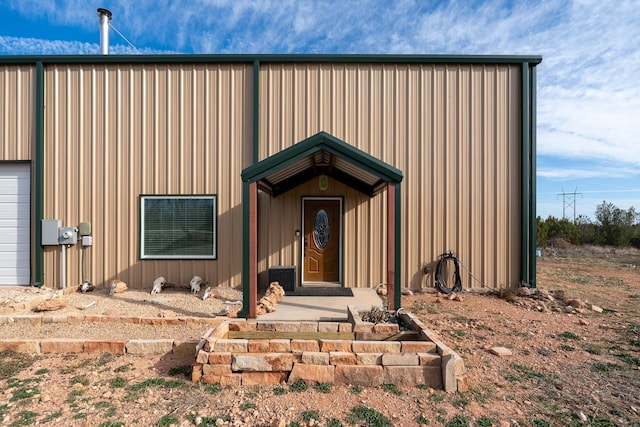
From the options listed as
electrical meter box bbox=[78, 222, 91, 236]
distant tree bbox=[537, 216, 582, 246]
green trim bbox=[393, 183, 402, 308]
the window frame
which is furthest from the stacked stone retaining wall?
distant tree bbox=[537, 216, 582, 246]

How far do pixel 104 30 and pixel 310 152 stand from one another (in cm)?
728

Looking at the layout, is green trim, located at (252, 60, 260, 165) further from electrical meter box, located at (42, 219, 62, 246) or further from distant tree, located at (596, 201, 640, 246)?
distant tree, located at (596, 201, 640, 246)

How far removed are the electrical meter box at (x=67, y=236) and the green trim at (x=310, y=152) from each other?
16.7 feet

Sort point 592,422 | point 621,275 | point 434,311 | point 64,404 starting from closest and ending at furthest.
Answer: point 592,422
point 64,404
point 434,311
point 621,275

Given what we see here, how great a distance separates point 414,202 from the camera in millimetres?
7531

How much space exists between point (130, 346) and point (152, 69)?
21.0ft

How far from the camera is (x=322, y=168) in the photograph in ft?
23.8

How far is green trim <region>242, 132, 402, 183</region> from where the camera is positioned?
486 centimetres

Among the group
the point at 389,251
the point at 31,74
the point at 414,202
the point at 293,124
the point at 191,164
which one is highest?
the point at 31,74

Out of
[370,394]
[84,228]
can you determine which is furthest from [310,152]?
[84,228]

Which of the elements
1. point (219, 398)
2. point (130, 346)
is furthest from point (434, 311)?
point (130, 346)

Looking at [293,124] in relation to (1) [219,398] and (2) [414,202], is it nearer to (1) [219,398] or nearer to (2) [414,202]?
(2) [414,202]

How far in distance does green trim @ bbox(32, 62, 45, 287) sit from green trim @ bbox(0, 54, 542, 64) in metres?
0.61

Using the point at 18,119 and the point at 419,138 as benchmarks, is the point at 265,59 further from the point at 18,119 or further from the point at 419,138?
the point at 18,119
